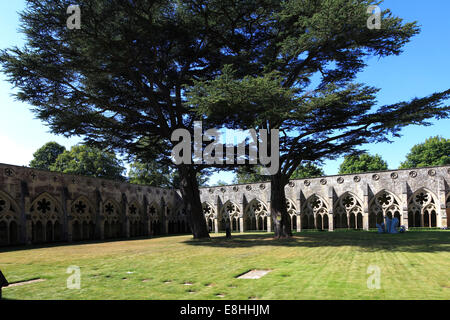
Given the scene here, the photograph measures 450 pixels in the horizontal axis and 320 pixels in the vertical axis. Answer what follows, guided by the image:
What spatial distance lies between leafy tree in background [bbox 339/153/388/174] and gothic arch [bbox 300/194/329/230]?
21421mm

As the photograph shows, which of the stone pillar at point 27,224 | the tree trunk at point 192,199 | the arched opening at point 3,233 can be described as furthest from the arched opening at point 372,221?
the arched opening at point 3,233

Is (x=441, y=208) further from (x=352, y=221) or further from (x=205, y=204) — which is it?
(x=205, y=204)

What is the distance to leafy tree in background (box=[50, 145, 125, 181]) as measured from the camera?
4208 centimetres

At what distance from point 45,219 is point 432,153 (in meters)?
48.2

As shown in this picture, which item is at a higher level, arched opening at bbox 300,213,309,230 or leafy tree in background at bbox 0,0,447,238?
leafy tree in background at bbox 0,0,447,238

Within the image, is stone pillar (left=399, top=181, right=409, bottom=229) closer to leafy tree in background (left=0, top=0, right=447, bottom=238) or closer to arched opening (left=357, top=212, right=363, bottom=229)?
arched opening (left=357, top=212, right=363, bottom=229)

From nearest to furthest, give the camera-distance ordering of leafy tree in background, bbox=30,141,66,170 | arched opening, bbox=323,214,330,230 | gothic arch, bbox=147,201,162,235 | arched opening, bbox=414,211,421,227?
arched opening, bbox=414,211,421,227
arched opening, bbox=323,214,330,230
gothic arch, bbox=147,201,162,235
leafy tree in background, bbox=30,141,66,170

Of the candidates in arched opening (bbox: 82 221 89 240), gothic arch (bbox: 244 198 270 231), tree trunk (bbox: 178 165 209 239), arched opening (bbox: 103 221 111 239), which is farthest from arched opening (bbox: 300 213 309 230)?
arched opening (bbox: 82 221 89 240)

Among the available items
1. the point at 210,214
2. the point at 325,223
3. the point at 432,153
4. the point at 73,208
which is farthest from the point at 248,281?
the point at 432,153

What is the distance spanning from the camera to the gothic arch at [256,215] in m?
32.9

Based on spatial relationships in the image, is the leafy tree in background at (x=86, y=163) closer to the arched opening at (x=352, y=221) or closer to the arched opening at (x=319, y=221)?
the arched opening at (x=319, y=221)

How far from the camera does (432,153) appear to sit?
4669cm

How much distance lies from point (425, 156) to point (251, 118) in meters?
41.5
